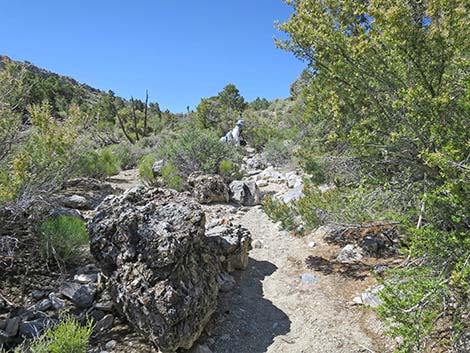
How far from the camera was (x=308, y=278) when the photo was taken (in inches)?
175

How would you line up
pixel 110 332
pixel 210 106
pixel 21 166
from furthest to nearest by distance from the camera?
pixel 210 106 < pixel 21 166 < pixel 110 332

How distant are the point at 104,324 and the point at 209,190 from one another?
4860mm

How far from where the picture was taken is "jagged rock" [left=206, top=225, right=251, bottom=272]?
453 cm

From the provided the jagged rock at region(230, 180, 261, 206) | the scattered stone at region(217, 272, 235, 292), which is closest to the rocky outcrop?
the scattered stone at region(217, 272, 235, 292)

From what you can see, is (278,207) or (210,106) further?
(210,106)

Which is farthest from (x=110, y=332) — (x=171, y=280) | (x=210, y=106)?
(x=210, y=106)

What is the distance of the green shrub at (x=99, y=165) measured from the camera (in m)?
8.01

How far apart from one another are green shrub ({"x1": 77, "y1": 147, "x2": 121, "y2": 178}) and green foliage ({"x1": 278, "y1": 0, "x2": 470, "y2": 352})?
6492 mm

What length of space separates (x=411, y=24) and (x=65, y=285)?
14.8 ft

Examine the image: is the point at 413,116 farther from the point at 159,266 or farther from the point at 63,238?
the point at 63,238

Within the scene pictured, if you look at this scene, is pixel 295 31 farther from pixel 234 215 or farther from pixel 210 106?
pixel 210 106

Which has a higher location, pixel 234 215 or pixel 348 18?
pixel 348 18

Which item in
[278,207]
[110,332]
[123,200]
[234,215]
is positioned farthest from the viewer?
[234,215]

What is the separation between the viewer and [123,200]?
3.83 meters
